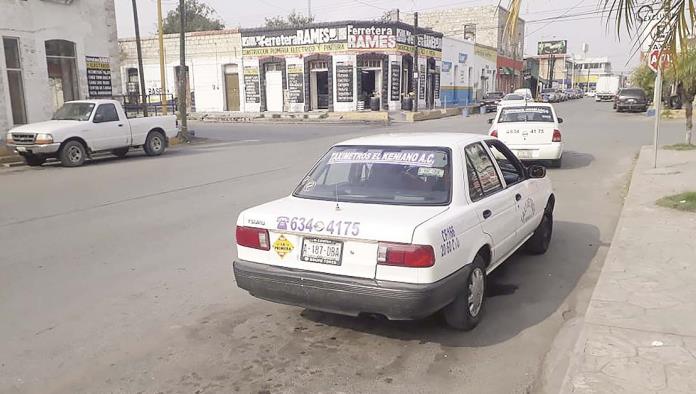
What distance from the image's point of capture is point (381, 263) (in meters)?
3.99

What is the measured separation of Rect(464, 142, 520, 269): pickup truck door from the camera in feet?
15.6

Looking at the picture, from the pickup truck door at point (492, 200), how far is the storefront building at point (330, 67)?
33728 mm

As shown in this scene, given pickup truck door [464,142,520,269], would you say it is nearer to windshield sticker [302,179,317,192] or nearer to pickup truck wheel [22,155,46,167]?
windshield sticker [302,179,317,192]

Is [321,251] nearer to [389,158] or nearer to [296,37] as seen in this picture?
[389,158]

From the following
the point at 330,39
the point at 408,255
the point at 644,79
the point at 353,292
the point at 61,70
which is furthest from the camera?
the point at 644,79

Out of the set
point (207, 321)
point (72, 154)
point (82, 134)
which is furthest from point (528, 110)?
point (72, 154)

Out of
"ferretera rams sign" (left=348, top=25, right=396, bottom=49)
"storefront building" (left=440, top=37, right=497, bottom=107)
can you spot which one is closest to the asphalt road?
"ferretera rams sign" (left=348, top=25, right=396, bottom=49)

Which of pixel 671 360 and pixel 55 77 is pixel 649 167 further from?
pixel 55 77

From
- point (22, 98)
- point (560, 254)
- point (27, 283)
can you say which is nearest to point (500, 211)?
point (560, 254)

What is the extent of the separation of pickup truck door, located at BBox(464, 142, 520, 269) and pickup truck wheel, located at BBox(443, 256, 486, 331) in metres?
0.34

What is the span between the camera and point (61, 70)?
64.0 ft

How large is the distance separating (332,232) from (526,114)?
11.0 metres

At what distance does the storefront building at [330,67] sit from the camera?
126ft

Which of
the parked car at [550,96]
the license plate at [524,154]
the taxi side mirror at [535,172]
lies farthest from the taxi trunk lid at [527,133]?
the parked car at [550,96]
